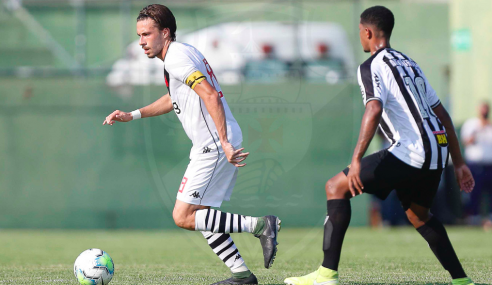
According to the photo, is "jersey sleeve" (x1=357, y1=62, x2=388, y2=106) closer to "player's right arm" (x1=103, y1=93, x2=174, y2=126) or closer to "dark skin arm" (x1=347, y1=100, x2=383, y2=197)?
"dark skin arm" (x1=347, y1=100, x2=383, y2=197)

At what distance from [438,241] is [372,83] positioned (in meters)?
1.31

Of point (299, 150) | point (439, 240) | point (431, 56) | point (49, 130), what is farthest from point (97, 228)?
point (439, 240)

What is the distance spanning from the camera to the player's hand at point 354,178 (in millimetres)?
4520

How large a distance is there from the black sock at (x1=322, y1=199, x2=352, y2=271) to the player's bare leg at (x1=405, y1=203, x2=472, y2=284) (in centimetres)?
62

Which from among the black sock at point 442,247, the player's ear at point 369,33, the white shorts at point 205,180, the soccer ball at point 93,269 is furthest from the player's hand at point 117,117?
the black sock at point 442,247

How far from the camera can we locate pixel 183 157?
12.4m

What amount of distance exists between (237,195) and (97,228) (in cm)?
309

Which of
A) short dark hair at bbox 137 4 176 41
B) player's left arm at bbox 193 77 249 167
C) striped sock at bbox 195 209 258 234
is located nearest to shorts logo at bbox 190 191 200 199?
striped sock at bbox 195 209 258 234

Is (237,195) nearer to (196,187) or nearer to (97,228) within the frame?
(97,228)

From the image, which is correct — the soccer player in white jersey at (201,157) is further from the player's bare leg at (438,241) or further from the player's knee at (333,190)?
the player's bare leg at (438,241)

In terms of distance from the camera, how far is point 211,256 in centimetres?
845

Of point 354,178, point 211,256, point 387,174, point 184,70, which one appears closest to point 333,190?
point 354,178

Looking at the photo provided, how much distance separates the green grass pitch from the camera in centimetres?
580

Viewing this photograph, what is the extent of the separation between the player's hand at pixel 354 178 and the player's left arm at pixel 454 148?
942mm
